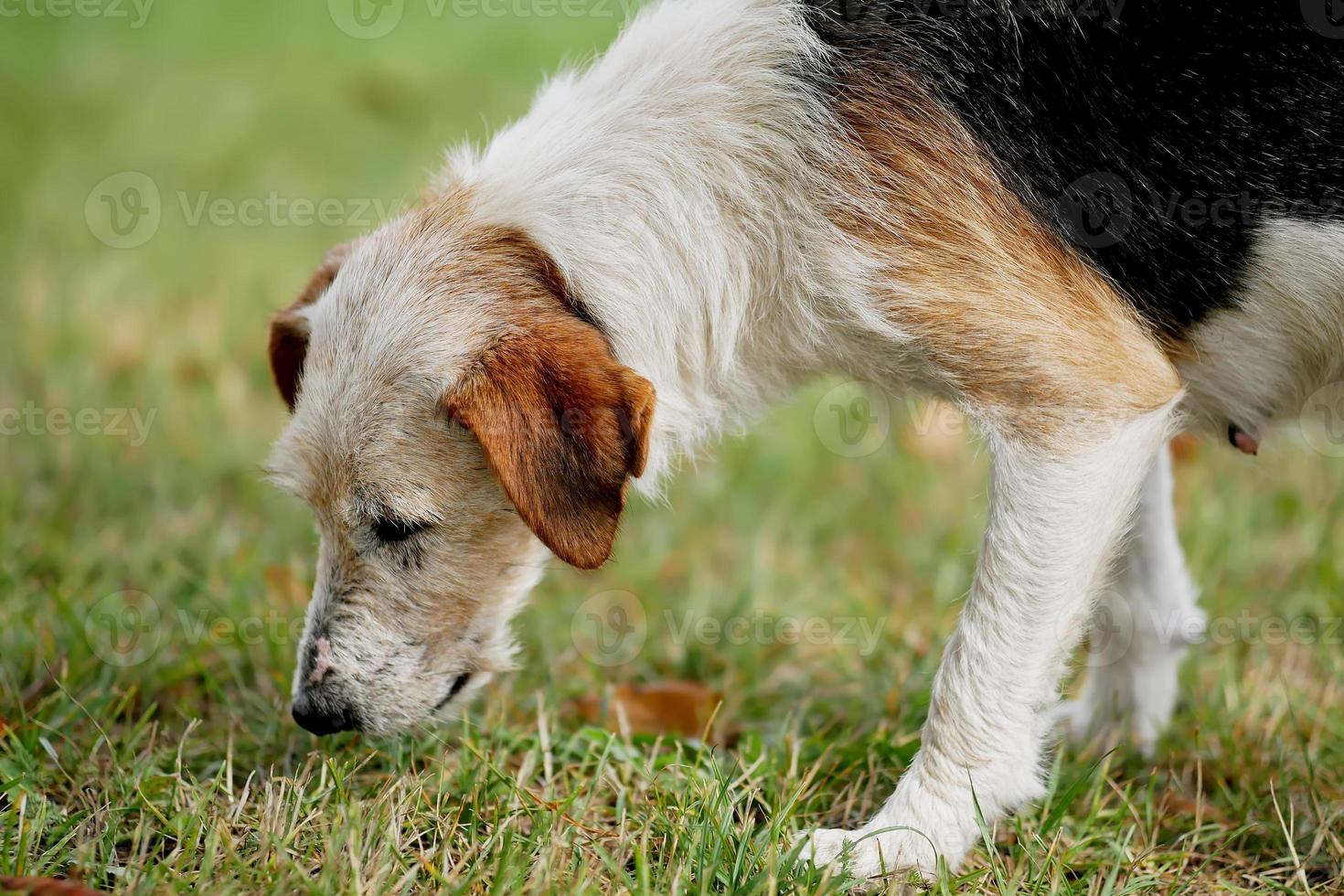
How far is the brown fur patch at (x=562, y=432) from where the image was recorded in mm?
2523

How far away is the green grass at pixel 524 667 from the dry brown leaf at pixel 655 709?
0.08 metres

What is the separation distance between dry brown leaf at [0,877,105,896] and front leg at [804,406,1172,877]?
4.86 feet

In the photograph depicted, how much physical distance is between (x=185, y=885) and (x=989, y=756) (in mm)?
1742

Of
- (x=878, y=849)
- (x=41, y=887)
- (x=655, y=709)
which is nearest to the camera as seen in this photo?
(x=41, y=887)

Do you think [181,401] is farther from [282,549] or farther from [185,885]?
[185,885]

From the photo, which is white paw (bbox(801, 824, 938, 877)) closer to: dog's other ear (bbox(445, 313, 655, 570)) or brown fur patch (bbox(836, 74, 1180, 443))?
dog's other ear (bbox(445, 313, 655, 570))

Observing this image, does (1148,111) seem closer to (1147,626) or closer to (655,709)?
(1147,626)

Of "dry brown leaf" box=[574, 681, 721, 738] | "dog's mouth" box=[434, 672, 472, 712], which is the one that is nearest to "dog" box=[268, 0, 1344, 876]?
"dog's mouth" box=[434, 672, 472, 712]

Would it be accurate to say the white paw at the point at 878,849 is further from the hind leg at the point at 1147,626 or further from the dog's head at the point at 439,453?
the hind leg at the point at 1147,626

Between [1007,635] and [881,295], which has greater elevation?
[881,295]

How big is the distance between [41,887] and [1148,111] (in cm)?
279

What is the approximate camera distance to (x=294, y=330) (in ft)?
10.7

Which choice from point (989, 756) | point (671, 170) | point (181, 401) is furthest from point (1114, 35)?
point (181, 401)

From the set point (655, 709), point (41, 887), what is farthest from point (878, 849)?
point (41, 887)
